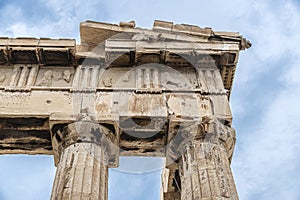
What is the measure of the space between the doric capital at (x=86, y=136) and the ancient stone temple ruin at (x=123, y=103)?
3cm

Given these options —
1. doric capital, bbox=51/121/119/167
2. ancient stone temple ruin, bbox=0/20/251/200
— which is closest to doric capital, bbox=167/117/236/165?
ancient stone temple ruin, bbox=0/20/251/200

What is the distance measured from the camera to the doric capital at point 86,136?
1227cm

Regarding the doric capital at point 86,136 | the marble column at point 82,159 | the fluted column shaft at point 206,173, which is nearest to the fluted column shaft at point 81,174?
the marble column at point 82,159

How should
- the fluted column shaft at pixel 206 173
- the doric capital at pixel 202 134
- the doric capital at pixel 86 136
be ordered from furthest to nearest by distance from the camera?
the doric capital at pixel 202 134 → the doric capital at pixel 86 136 → the fluted column shaft at pixel 206 173

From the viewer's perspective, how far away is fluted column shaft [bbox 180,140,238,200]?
35.9 ft

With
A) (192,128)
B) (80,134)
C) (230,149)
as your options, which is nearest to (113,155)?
(80,134)

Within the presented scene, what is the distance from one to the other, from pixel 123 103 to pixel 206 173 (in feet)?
10.3

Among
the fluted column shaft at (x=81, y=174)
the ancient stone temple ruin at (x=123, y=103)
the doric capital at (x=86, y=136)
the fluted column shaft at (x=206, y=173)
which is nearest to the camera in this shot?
the fluted column shaft at (x=81, y=174)

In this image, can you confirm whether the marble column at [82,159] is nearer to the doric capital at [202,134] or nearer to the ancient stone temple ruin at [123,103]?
the ancient stone temple ruin at [123,103]

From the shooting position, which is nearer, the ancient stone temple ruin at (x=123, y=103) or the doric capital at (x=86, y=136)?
the ancient stone temple ruin at (x=123, y=103)

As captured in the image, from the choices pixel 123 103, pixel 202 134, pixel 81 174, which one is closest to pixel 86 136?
pixel 81 174

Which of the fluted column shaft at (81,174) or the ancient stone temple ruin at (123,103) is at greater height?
the ancient stone temple ruin at (123,103)

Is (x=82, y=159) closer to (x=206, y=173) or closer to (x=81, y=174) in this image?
(x=81, y=174)

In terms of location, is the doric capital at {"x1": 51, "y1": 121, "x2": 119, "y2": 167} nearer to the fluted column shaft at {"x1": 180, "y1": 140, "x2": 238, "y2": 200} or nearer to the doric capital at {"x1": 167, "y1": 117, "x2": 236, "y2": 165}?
the doric capital at {"x1": 167, "y1": 117, "x2": 236, "y2": 165}
